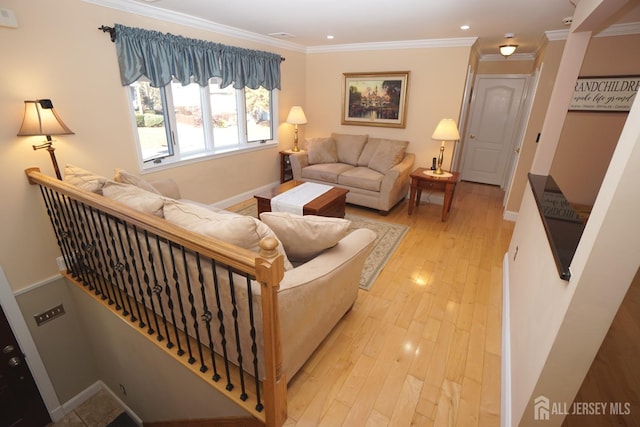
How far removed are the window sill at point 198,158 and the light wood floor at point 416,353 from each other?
2.66 metres

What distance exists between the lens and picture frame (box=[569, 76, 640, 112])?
323 cm

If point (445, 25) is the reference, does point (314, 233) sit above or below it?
below

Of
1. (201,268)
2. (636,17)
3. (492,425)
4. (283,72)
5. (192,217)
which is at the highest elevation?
(636,17)

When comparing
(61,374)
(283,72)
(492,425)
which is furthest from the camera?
(283,72)

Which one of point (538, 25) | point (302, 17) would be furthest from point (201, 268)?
point (538, 25)

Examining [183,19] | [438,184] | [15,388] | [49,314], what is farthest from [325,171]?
[15,388]

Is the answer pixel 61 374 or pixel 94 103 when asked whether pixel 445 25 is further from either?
pixel 61 374

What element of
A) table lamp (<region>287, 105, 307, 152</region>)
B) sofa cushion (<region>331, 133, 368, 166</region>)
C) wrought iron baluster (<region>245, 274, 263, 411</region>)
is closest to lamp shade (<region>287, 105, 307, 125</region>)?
table lamp (<region>287, 105, 307, 152</region>)

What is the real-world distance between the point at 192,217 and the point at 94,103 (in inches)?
78.7

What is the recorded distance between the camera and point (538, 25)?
127 inches

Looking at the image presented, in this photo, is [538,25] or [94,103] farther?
[538,25]

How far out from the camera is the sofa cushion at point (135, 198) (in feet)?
5.62

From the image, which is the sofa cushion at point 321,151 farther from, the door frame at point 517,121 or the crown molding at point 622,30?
the crown molding at point 622,30

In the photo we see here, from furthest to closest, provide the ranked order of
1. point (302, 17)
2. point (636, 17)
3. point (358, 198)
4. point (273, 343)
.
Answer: point (358, 198)
point (302, 17)
point (636, 17)
point (273, 343)
